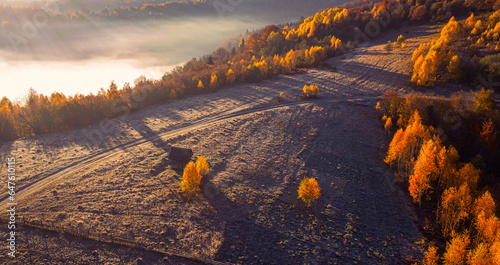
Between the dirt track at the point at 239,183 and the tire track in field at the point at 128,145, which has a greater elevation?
the tire track in field at the point at 128,145

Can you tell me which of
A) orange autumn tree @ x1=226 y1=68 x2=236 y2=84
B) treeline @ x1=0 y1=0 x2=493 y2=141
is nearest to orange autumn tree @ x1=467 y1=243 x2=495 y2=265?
treeline @ x1=0 y1=0 x2=493 y2=141

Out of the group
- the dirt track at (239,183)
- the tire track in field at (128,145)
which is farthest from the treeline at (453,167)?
the tire track in field at (128,145)

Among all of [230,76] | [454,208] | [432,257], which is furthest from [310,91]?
[432,257]

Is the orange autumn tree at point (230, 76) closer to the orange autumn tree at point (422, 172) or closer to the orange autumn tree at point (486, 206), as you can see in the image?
the orange autumn tree at point (422, 172)

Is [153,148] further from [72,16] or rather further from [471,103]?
[72,16]

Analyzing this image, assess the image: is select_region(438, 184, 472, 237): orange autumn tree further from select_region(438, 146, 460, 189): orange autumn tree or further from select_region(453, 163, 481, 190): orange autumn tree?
select_region(438, 146, 460, 189): orange autumn tree

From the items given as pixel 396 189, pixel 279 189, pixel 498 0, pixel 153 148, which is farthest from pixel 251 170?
pixel 498 0
